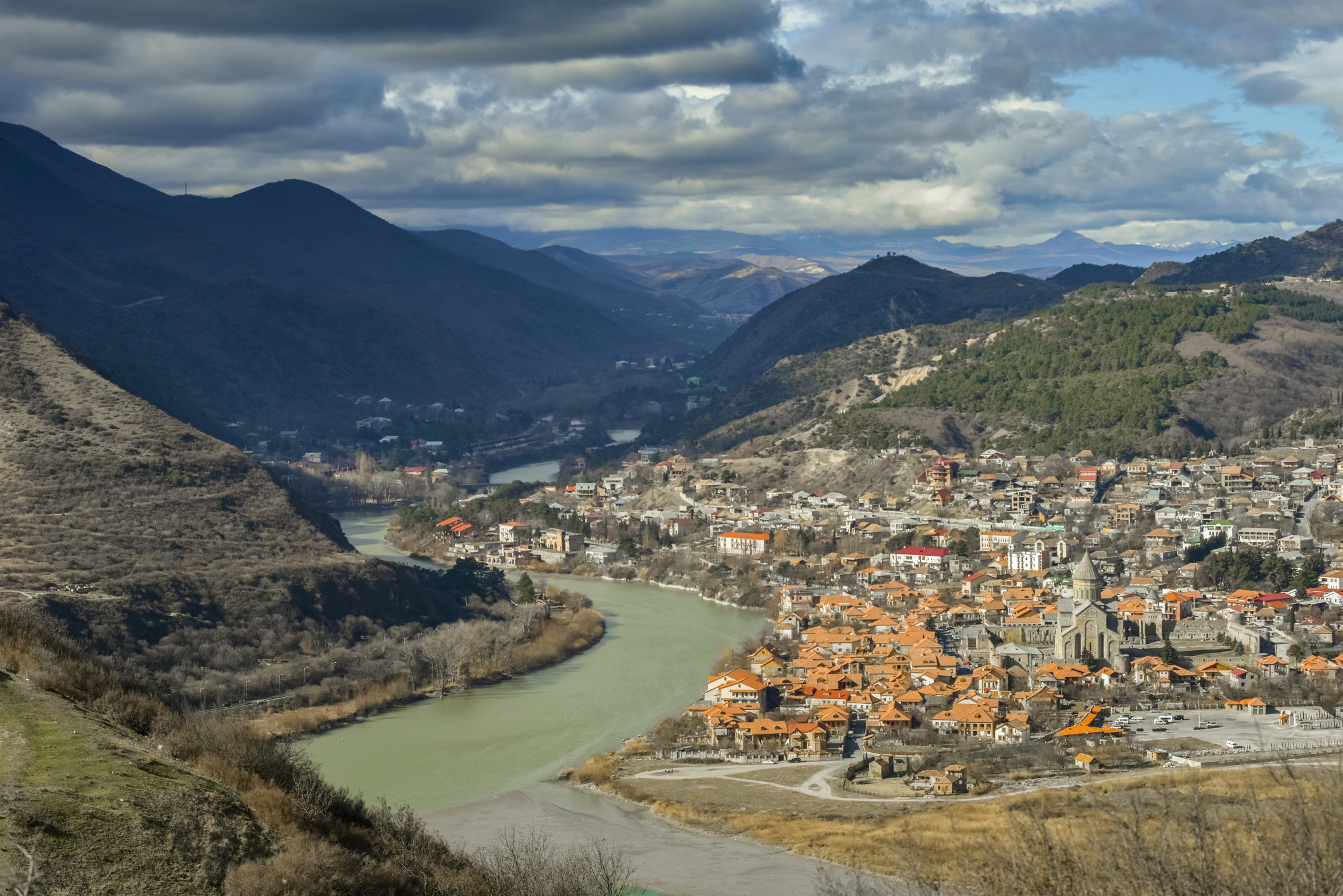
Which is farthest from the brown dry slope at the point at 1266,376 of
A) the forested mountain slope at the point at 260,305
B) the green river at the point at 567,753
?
the forested mountain slope at the point at 260,305

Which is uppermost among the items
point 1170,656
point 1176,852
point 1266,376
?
point 1266,376

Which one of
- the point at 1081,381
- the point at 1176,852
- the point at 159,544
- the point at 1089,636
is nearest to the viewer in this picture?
the point at 1176,852

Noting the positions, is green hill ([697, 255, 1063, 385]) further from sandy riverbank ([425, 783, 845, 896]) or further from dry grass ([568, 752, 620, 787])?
sandy riverbank ([425, 783, 845, 896])

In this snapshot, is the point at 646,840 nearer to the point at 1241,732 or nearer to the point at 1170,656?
the point at 1241,732

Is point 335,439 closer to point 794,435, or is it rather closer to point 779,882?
point 794,435

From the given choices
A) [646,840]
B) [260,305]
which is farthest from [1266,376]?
[260,305]

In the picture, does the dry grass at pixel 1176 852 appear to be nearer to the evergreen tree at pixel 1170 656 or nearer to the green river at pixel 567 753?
the green river at pixel 567 753
